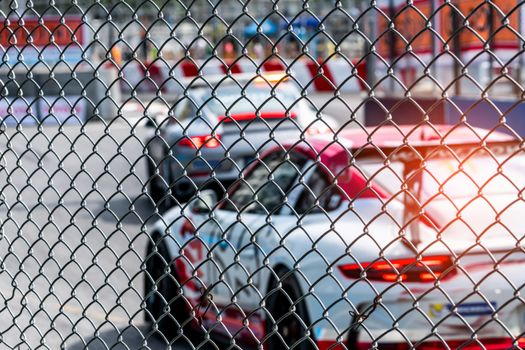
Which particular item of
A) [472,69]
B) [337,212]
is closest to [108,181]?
[472,69]

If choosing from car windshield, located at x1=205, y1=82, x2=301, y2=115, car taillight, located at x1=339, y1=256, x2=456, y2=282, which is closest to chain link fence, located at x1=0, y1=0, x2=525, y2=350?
car taillight, located at x1=339, y1=256, x2=456, y2=282

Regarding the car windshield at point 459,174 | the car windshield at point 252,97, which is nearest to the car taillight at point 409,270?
the car windshield at point 459,174

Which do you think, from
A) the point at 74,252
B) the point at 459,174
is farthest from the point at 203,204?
the point at 74,252

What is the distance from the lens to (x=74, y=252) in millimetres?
4414

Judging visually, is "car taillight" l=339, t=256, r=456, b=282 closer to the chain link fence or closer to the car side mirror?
the chain link fence

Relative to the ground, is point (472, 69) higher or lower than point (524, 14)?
lower

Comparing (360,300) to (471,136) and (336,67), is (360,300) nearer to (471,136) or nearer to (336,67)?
(471,136)

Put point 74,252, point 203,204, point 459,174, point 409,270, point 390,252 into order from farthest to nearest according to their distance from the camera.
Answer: point 203,204
point 459,174
point 409,270
point 390,252
point 74,252

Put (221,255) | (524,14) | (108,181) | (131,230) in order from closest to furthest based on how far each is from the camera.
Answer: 1. (221,255)
2. (524,14)
3. (131,230)
4. (108,181)

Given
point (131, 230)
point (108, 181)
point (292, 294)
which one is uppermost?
point (292, 294)

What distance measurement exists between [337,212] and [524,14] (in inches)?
219

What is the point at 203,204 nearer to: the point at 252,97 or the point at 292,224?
the point at 292,224

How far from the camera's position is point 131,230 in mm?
12227

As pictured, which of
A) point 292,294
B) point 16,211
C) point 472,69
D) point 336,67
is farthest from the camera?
point 336,67
